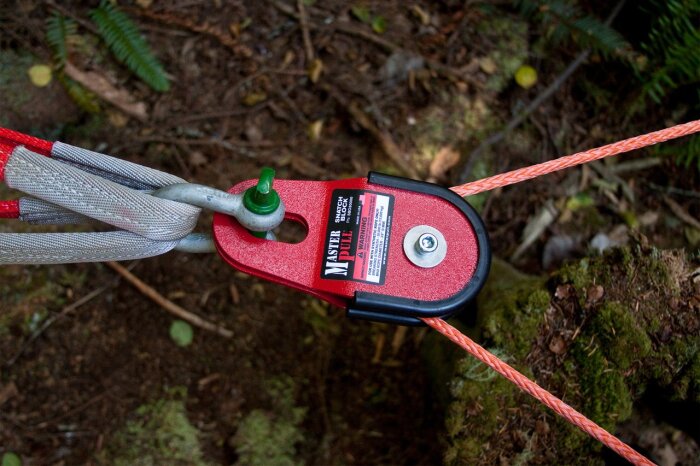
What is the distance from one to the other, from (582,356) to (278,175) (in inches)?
66.4

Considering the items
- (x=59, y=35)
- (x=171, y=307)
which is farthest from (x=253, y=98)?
(x=171, y=307)

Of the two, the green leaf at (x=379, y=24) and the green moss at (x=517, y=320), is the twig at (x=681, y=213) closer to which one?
the green moss at (x=517, y=320)

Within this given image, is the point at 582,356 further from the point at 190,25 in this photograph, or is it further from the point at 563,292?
the point at 190,25

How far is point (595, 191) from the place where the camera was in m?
3.11

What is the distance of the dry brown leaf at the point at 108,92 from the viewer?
9.77ft

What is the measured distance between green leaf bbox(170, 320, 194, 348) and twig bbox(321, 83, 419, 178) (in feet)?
4.23

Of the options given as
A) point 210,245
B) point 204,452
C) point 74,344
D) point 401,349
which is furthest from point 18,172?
point 401,349

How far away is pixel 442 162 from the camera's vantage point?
3068 millimetres

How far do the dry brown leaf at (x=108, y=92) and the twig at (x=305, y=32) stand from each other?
2.86 feet

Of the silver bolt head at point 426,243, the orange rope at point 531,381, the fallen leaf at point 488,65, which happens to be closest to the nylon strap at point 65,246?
the silver bolt head at point 426,243

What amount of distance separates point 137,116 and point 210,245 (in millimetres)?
1407

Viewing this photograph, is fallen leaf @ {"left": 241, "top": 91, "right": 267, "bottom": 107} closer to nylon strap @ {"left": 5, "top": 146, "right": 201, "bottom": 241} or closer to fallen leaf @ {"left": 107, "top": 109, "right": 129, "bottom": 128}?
fallen leaf @ {"left": 107, "top": 109, "right": 129, "bottom": 128}

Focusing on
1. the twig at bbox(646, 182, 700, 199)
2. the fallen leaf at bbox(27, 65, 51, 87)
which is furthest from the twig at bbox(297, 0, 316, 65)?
the twig at bbox(646, 182, 700, 199)

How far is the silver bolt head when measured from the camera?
176 cm
